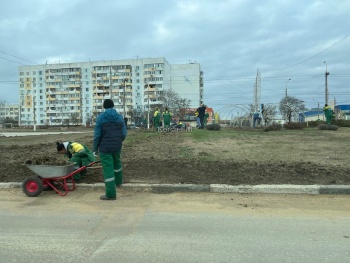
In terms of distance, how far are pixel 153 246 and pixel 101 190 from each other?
3729mm

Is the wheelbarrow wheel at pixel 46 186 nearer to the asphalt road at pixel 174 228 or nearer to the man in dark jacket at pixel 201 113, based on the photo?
the asphalt road at pixel 174 228

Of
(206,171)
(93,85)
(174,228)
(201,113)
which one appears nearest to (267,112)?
(201,113)

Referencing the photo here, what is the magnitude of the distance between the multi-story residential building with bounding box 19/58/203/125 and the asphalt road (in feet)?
374

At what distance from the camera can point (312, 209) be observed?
6.60 metres

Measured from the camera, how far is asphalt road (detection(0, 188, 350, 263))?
4480 mm

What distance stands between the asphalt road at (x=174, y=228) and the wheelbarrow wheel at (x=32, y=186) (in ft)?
0.45

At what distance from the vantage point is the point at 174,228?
5.57 meters

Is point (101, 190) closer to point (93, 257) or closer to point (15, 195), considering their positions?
point (15, 195)

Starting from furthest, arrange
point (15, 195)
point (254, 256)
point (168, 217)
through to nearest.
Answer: point (15, 195) → point (168, 217) → point (254, 256)

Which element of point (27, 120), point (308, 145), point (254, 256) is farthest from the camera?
point (27, 120)

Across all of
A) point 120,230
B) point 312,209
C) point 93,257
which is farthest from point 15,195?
point 312,209

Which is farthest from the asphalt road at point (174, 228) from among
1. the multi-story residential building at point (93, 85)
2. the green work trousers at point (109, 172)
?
the multi-story residential building at point (93, 85)

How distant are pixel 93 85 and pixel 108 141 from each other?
126m

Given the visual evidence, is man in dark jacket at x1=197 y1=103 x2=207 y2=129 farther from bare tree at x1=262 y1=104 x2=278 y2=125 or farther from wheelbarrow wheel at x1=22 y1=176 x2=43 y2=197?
wheelbarrow wheel at x1=22 y1=176 x2=43 y2=197
